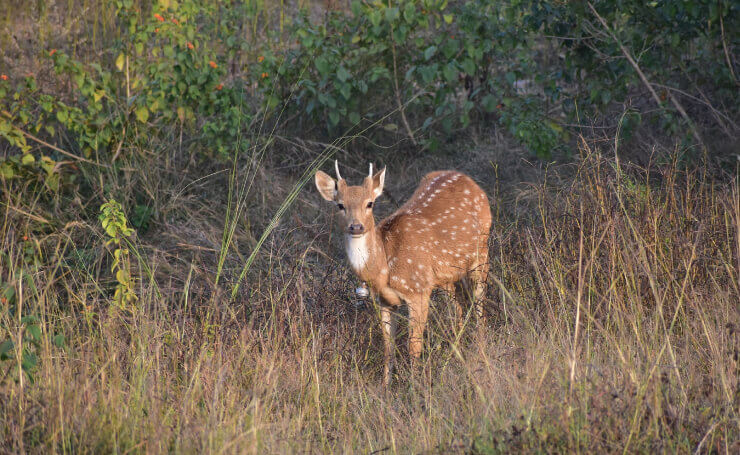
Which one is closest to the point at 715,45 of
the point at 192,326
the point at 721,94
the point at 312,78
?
the point at 721,94

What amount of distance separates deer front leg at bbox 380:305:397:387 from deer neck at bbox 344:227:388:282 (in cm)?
26

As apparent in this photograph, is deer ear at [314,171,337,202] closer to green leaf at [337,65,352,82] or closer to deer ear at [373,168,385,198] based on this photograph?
deer ear at [373,168,385,198]

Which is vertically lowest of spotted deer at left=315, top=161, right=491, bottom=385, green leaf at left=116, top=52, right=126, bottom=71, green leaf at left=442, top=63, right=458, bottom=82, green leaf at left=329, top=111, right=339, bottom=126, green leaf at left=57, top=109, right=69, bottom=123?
spotted deer at left=315, top=161, right=491, bottom=385

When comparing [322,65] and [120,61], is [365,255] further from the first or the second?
[120,61]

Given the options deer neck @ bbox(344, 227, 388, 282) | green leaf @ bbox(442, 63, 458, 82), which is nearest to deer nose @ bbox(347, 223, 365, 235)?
deer neck @ bbox(344, 227, 388, 282)

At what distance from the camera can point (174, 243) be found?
6.61 metres

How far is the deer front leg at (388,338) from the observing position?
459 centimetres

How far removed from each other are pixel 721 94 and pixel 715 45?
56 cm

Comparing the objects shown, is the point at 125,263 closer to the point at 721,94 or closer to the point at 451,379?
the point at 451,379

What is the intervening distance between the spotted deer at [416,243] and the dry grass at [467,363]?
18cm

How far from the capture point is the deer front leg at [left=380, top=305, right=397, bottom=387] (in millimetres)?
4590

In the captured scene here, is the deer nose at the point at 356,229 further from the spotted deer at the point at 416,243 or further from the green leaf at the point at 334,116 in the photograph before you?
the green leaf at the point at 334,116

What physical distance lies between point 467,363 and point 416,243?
147 cm

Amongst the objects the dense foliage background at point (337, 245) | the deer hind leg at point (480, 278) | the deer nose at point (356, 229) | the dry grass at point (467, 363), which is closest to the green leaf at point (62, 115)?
→ the dense foliage background at point (337, 245)
